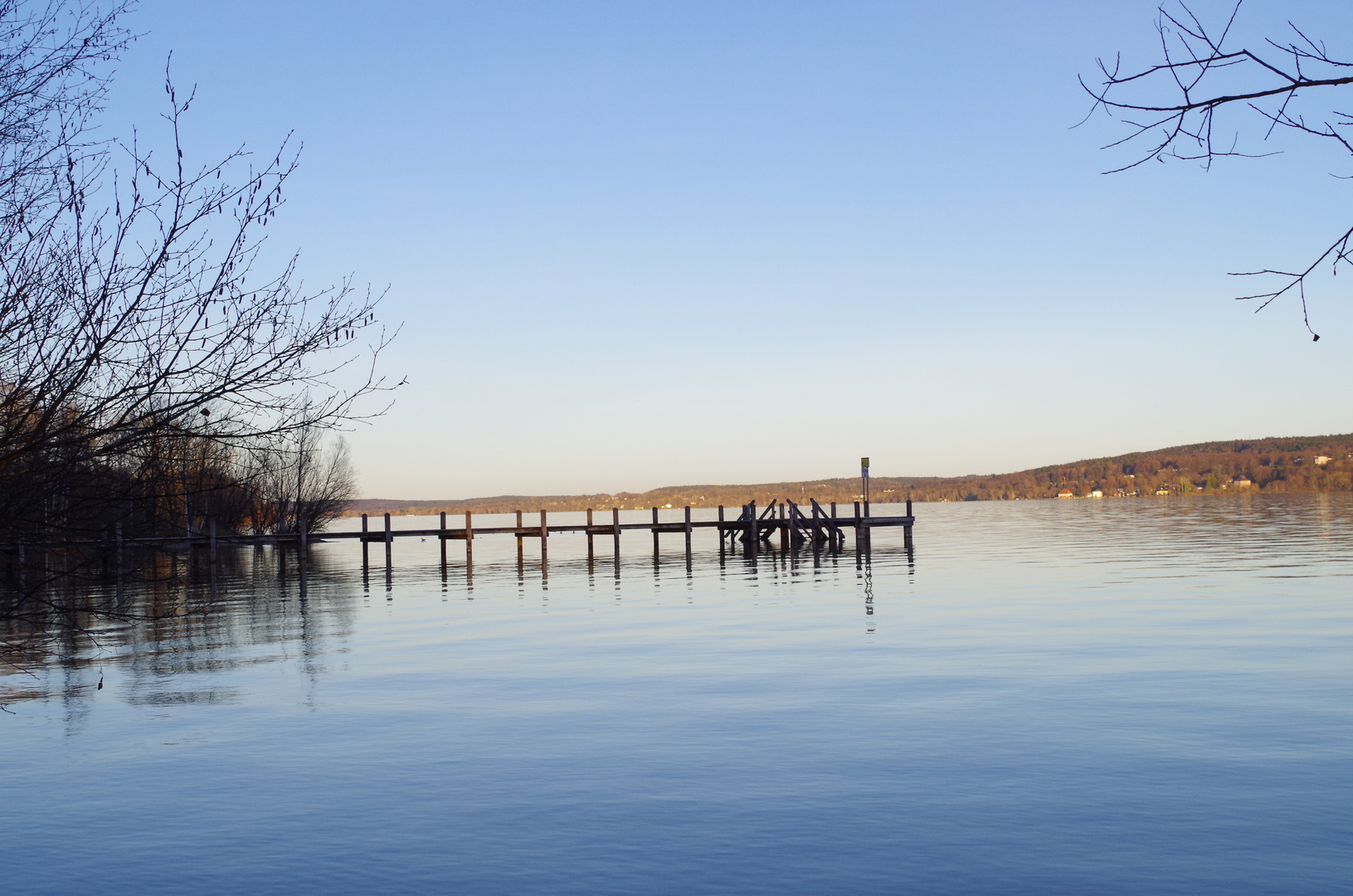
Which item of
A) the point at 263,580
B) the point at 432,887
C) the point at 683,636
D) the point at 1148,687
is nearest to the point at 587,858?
the point at 432,887

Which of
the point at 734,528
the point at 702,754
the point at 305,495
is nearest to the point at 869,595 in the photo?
the point at 702,754

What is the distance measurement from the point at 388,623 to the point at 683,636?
26.3 feet

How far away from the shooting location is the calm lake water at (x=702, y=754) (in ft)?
27.5

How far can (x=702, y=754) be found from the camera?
11977 millimetres

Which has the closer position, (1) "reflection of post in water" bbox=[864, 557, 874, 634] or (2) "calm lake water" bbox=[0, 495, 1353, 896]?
(2) "calm lake water" bbox=[0, 495, 1353, 896]

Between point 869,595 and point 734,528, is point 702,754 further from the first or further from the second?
point 734,528

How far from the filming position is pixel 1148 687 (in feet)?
50.0

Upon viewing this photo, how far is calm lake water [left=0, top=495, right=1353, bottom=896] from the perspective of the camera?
839cm

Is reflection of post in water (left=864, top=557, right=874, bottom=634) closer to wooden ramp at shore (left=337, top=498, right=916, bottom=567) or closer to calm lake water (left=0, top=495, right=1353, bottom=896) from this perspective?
calm lake water (left=0, top=495, right=1353, bottom=896)

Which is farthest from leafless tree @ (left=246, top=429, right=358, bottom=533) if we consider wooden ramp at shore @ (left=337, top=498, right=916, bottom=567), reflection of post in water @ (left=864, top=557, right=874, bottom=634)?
reflection of post in water @ (left=864, top=557, right=874, bottom=634)

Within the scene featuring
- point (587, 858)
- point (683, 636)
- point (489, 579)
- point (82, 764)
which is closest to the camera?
point (587, 858)

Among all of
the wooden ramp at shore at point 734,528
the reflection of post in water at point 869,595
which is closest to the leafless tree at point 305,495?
the wooden ramp at shore at point 734,528

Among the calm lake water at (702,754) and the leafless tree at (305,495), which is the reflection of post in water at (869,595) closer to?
the calm lake water at (702,754)

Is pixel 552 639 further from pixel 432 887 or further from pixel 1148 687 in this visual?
pixel 432 887
